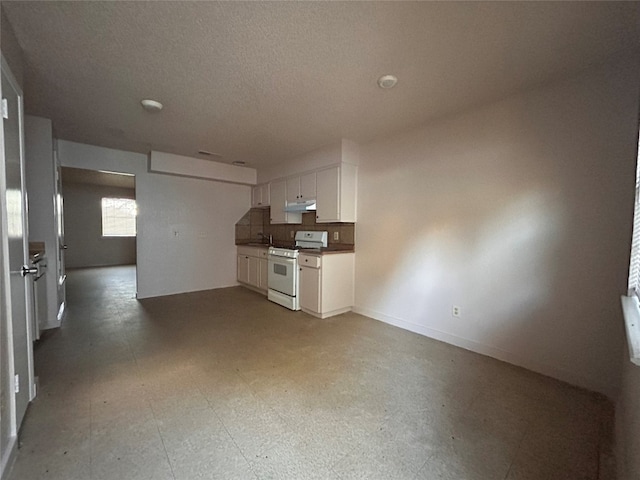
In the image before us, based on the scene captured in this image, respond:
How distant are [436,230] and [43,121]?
15.1ft

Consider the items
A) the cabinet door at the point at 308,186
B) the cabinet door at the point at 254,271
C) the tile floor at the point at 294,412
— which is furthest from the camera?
the cabinet door at the point at 254,271

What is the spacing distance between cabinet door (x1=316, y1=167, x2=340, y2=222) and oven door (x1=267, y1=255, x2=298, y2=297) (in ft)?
2.67

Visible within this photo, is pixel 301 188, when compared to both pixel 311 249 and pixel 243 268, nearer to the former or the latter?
pixel 311 249

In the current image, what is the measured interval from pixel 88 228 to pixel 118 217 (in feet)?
2.77

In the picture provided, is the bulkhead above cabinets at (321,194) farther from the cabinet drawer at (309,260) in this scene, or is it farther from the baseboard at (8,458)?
the baseboard at (8,458)

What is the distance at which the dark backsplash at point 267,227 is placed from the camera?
4.29 metres

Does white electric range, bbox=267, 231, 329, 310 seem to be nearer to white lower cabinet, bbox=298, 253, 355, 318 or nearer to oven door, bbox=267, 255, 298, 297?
oven door, bbox=267, 255, 298, 297

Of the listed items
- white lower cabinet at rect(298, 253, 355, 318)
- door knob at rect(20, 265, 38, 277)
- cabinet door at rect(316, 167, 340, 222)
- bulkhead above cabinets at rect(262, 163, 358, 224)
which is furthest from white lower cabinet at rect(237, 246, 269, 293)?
door knob at rect(20, 265, 38, 277)

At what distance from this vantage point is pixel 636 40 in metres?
1.66

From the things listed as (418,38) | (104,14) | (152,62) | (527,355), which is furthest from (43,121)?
(527,355)

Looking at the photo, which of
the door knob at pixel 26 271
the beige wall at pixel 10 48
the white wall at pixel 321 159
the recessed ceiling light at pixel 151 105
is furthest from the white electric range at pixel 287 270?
the beige wall at pixel 10 48

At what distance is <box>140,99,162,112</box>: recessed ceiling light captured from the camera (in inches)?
97.9

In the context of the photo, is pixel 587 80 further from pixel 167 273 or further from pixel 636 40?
pixel 167 273

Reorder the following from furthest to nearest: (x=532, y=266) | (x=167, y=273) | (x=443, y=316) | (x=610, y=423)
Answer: (x=167, y=273) < (x=443, y=316) < (x=532, y=266) < (x=610, y=423)
